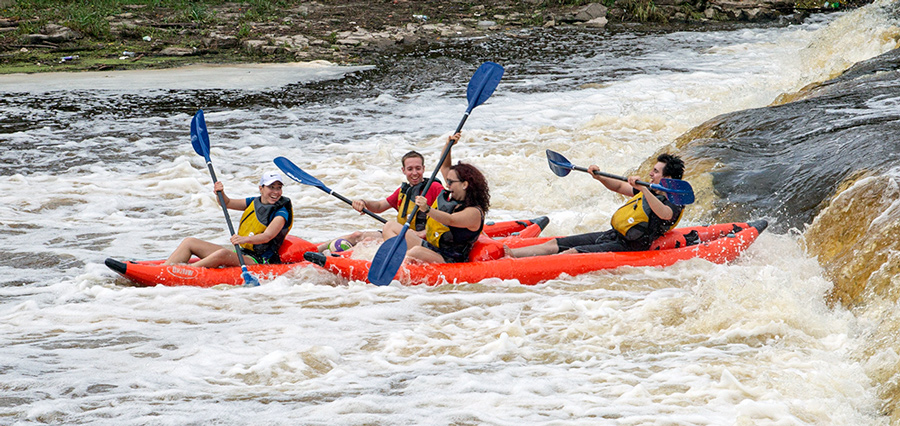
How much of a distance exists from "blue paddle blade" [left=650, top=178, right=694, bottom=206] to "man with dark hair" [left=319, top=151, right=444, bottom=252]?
1.40 meters

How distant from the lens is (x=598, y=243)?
4.99 m

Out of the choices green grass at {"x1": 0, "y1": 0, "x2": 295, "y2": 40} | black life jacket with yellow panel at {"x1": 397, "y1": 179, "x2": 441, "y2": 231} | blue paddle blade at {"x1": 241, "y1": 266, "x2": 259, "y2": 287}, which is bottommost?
blue paddle blade at {"x1": 241, "y1": 266, "x2": 259, "y2": 287}

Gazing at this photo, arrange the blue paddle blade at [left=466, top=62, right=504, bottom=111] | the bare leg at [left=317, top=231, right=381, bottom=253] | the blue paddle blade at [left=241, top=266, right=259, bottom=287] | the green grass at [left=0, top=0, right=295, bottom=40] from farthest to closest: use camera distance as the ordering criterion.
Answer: the green grass at [left=0, top=0, right=295, bottom=40] < the blue paddle blade at [left=466, top=62, right=504, bottom=111] < the bare leg at [left=317, top=231, right=381, bottom=253] < the blue paddle blade at [left=241, top=266, right=259, bottom=287]

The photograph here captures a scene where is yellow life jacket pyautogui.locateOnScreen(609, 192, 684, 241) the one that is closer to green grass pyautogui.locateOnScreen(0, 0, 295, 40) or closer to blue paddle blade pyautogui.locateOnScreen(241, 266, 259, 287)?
blue paddle blade pyautogui.locateOnScreen(241, 266, 259, 287)

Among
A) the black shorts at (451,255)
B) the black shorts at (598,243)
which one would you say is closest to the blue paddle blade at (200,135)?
the black shorts at (451,255)

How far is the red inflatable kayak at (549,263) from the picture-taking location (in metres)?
4.57

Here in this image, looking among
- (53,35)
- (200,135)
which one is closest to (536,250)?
(200,135)

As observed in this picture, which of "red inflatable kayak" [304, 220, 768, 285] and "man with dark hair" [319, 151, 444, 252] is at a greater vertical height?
"man with dark hair" [319, 151, 444, 252]

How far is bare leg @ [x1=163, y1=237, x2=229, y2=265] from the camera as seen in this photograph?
4789mm

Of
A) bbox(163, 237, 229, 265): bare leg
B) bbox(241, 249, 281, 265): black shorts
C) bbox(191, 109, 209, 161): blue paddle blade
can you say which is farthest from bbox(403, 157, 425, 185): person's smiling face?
bbox(191, 109, 209, 161): blue paddle blade

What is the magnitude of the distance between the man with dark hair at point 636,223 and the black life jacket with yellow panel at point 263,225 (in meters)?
1.41

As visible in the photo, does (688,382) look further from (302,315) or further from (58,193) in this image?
(58,193)

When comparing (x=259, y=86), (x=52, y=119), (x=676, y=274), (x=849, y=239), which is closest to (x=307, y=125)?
(x=259, y=86)

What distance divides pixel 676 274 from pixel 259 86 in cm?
901
